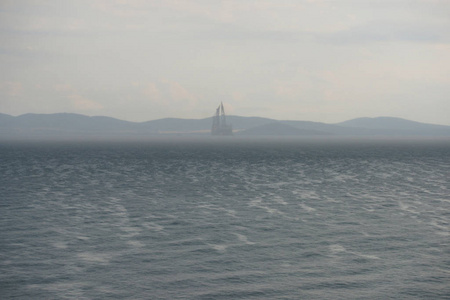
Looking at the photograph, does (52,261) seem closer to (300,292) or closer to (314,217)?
(300,292)

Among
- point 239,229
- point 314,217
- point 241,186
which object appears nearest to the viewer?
point 239,229

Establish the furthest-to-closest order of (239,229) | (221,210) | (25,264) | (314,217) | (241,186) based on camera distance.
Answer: (241,186)
(221,210)
(314,217)
(239,229)
(25,264)

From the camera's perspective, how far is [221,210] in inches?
2048

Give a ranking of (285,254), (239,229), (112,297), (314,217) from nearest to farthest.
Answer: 1. (112,297)
2. (285,254)
3. (239,229)
4. (314,217)

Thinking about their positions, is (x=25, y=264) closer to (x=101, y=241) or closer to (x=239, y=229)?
(x=101, y=241)

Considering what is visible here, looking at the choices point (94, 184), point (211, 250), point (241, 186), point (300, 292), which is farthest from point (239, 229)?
point (94, 184)

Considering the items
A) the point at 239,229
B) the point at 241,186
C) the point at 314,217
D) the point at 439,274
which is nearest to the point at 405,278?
the point at 439,274

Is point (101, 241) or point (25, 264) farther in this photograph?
point (101, 241)

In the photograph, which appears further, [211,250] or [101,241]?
[101,241]

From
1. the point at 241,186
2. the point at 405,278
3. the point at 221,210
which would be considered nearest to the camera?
the point at 405,278

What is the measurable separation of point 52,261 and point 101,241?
592cm

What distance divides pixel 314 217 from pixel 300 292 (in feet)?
71.5

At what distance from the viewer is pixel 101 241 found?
3738 cm

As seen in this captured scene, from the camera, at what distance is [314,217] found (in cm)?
4747
